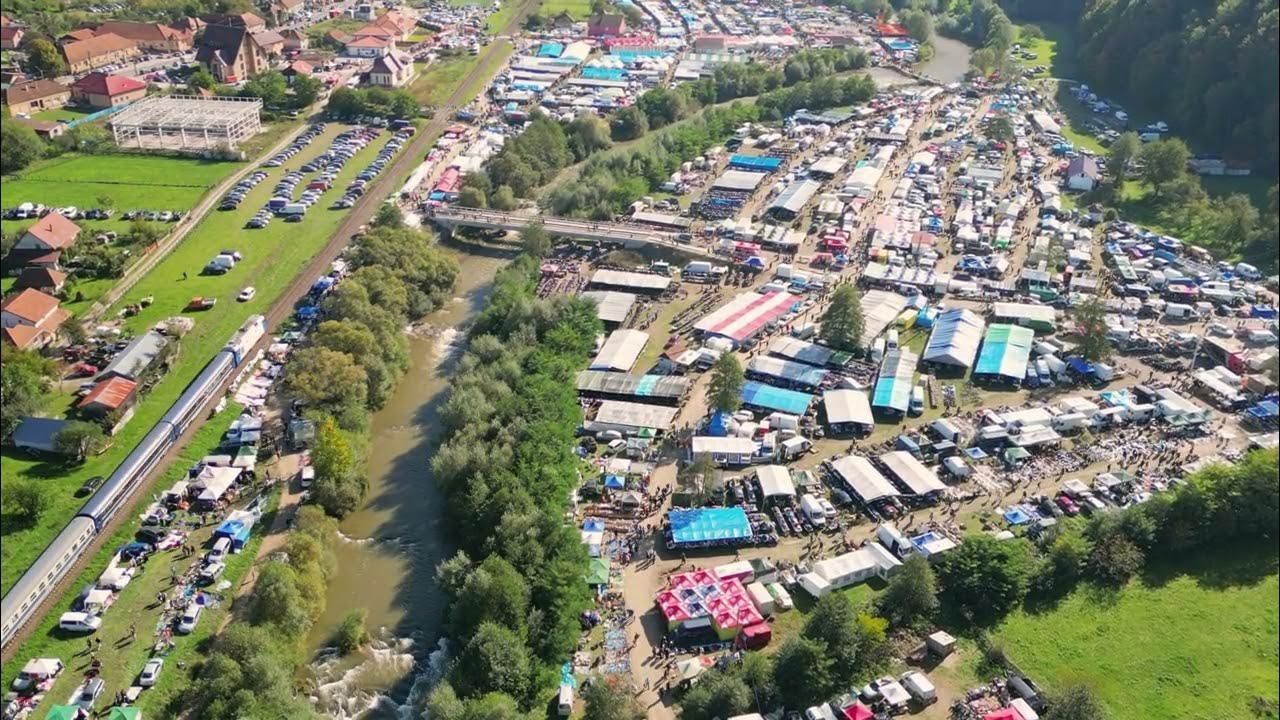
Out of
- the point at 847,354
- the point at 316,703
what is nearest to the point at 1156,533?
the point at 847,354

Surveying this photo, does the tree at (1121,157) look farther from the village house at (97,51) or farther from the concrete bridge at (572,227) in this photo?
the village house at (97,51)

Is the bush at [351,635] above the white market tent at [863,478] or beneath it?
beneath

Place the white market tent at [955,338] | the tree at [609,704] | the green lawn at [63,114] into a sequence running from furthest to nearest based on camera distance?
the green lawn at [63,114], the white market tent at [955,338], the tree at [609,704]

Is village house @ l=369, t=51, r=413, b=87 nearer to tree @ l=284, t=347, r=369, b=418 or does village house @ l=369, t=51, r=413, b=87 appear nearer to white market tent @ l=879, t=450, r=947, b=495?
tree @ l=284, t=347, r=369, b=418

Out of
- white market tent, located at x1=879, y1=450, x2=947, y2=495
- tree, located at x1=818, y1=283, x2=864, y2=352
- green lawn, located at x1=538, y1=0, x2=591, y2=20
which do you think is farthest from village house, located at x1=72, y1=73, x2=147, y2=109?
white market tent, located at x1=879, y1=450, x2=947, y2=495

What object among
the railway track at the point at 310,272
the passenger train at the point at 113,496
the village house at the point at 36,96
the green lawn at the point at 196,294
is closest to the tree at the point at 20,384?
the green lawn at the point at 196,294

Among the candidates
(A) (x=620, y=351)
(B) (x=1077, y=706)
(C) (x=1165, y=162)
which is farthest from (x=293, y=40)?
→ (B) (x=1077, y=706)

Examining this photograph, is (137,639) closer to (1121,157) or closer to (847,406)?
(847,406)
